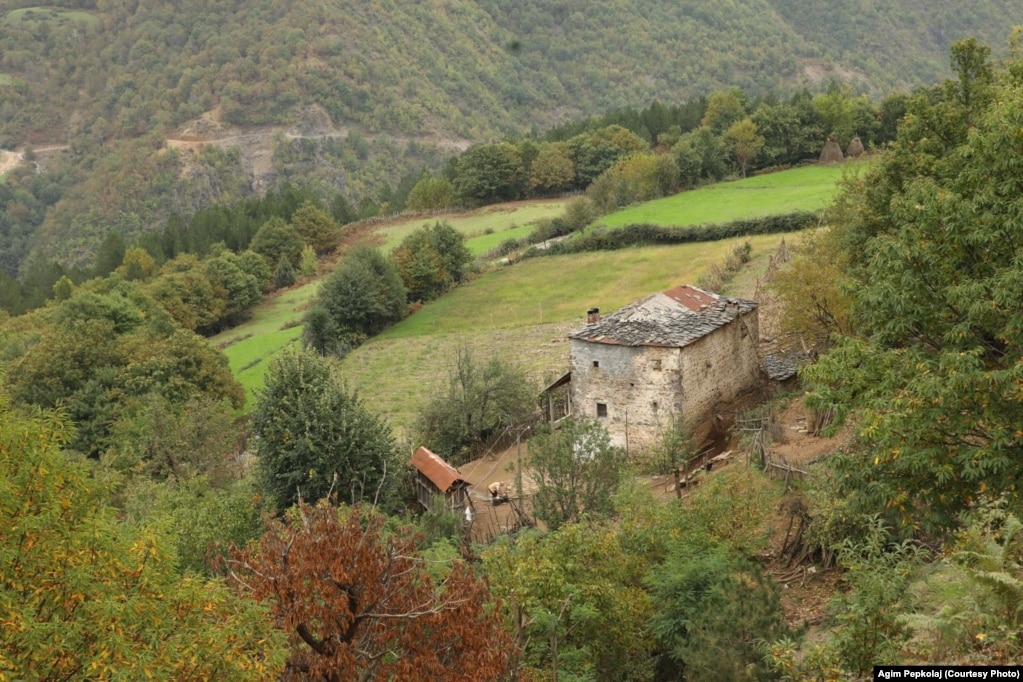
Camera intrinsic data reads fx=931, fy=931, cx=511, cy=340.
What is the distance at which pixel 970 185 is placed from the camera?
14156mm

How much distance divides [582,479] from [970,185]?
33.6 feet

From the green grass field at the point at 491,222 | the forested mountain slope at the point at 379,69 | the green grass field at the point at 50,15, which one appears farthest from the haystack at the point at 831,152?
the green grass field at the point at 50,15

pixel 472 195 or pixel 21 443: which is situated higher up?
pixel 21 443

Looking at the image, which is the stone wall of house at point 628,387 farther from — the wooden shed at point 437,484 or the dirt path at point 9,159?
the dirt path at point 9,159

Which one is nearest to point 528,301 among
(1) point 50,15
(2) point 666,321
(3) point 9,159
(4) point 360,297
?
(4) point 360,297

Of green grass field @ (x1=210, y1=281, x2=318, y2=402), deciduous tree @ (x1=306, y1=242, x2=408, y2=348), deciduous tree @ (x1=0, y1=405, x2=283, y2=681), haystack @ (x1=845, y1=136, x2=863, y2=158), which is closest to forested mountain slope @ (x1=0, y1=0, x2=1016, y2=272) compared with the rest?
green grass field @ (x1=210, y1=281, x2=318, y2=402)

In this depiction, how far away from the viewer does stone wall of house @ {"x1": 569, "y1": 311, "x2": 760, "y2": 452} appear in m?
27.4

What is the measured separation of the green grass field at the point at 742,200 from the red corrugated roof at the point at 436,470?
36.3 metres

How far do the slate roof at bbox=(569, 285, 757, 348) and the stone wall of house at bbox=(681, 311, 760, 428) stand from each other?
1.12 feet

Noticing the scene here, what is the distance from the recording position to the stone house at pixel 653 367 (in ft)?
90.0

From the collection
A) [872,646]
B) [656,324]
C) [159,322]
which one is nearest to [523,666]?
[872,646]

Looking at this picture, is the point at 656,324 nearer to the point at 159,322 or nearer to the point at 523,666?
the point at 523,666

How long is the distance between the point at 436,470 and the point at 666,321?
854 centimetres

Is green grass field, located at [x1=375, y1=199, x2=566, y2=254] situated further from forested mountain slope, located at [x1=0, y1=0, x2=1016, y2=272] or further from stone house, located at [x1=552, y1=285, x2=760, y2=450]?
forested mountain slope, located at [x1=0, y1=0, x2=1016, y2=272]
